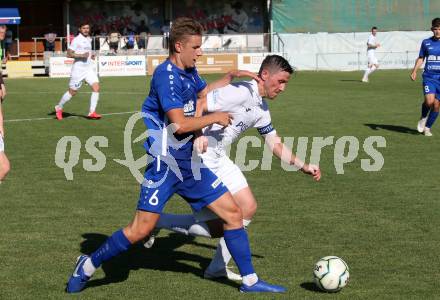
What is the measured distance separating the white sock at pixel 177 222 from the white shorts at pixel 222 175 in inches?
8.6

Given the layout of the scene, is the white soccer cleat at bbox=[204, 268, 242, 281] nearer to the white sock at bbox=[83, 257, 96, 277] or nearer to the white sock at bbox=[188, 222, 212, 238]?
the white sock at bbox=[188, 222, 212, 238]

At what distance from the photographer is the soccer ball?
6.94 metres

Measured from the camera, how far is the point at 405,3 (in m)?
54.3

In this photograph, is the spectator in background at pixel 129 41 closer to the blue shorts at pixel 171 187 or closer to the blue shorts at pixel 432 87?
the blue shorts at pixel 432 87

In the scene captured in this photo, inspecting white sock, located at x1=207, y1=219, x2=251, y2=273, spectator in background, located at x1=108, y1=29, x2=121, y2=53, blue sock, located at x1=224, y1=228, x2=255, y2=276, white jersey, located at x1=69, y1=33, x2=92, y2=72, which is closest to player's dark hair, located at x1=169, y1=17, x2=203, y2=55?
blue sock, located at x1=224, y1=228, x2=255, y2=276

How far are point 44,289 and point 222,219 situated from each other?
1.67 m

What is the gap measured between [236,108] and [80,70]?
1455 centimetres

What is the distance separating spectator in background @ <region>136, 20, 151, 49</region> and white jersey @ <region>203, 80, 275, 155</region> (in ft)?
140

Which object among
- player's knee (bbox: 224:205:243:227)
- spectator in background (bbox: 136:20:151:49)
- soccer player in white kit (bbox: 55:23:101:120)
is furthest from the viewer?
spectator in background (bbox: 136:20:151:49)

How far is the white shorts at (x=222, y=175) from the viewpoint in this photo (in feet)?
24.1

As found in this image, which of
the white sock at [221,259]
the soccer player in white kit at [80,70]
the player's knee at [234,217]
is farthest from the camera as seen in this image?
the soccer player in white kit at [80,70]

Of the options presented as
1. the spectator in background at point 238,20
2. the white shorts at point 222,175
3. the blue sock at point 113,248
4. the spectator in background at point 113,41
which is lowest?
the blue sock at point 113,248

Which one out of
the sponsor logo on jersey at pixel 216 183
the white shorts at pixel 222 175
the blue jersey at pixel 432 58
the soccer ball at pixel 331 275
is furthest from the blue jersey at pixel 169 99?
the blue jersey at pixel 432 58

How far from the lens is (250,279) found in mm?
6941
